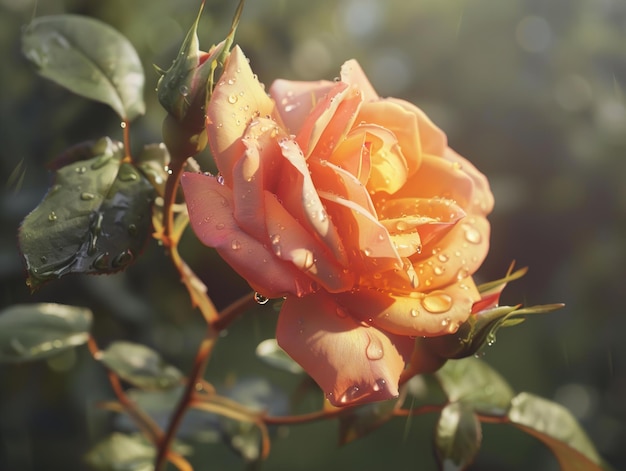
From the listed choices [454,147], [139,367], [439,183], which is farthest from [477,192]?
[454,147]

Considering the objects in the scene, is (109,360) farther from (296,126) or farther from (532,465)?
(532,465)

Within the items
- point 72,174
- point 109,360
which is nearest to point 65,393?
point 109,360

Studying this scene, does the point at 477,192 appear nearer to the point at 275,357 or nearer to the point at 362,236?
the point at 362,236

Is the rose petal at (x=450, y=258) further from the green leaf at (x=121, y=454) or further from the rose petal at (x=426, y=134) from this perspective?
the green leaf at (x=121, y=454)

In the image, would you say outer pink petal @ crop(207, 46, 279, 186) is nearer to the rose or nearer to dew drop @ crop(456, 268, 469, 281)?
the rose

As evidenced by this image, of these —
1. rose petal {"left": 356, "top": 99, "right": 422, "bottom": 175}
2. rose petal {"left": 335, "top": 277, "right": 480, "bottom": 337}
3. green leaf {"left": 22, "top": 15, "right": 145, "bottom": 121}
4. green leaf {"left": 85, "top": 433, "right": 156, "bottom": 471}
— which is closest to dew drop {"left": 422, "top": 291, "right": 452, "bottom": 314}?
rose petal {"left": 335, "top": 277, "right": 480, "bottom": 337}

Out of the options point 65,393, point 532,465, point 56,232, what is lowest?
point 532,465
